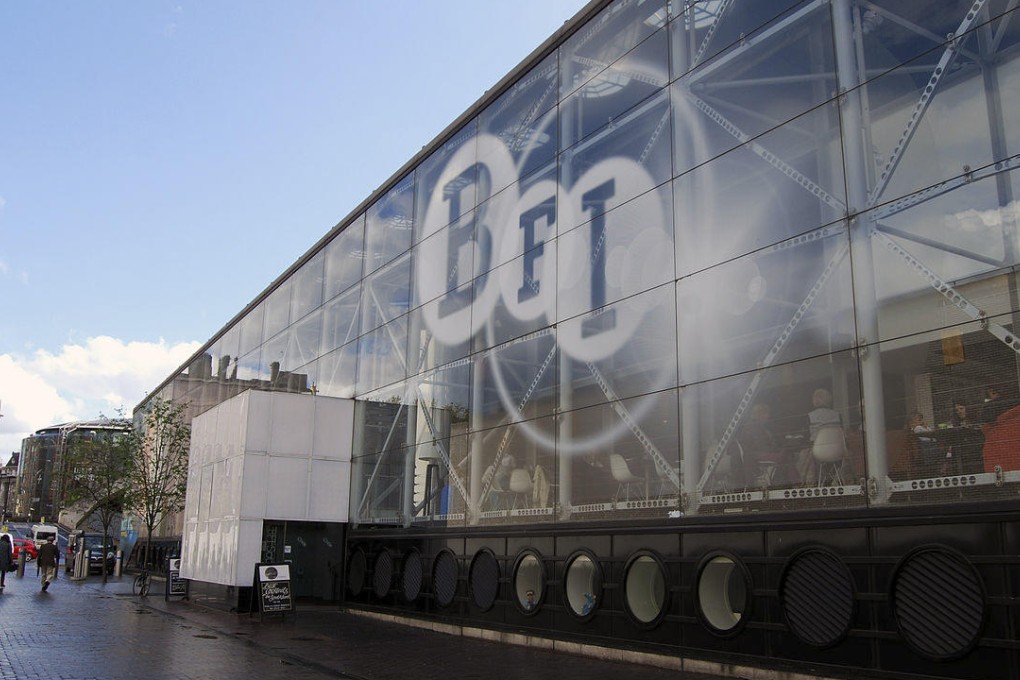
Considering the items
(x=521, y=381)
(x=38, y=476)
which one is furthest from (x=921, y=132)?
(x=38, y=476)

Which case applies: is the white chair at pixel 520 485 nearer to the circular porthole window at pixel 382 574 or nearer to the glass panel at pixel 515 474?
the glass panel at pixel 515 474

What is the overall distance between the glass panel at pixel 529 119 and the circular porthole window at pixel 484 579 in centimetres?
756

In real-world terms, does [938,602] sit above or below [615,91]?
below

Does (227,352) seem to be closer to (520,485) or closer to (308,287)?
(308,287)

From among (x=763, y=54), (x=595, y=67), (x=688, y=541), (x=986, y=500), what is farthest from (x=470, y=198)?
(x=986, y=500)

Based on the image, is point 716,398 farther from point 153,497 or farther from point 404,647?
point 153,497

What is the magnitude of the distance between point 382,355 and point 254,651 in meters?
10.1

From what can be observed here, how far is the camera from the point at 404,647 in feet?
51.8

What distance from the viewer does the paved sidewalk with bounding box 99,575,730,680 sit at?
12.5m

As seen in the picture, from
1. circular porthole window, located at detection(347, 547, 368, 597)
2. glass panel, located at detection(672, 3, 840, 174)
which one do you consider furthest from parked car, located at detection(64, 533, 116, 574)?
glass panel, located at detection(672, 3, 840, 174)

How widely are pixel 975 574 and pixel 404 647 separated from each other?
31.7 feet

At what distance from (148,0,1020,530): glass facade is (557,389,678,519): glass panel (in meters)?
0.05

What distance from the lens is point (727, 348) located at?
12.8 m

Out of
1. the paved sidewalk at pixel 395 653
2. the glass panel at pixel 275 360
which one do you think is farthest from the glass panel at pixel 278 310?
the paved sidewalk at pixel 395 653
